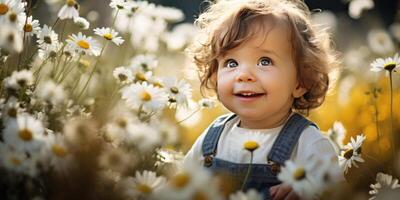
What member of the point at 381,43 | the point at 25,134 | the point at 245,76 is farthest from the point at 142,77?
the point at 381,43

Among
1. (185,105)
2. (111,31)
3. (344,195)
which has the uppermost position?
(111,31)

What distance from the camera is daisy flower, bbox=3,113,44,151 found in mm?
1609

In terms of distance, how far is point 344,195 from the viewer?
1.40 meters

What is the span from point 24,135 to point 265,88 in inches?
38.4

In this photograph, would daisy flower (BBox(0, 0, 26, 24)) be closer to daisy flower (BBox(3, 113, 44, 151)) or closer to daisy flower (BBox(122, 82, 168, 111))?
daisy flower (BBox(122, 82, 168, 111))

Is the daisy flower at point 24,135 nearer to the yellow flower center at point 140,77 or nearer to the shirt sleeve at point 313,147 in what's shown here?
the yellow flower center at point 140,77

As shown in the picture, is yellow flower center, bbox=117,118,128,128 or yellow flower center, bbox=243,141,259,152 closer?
yellow flower center, bbox=117,118,128,128

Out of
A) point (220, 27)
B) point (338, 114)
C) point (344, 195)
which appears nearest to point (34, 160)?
point (344, 195)

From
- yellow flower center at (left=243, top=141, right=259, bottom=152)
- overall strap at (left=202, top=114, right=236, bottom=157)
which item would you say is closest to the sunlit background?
overall strap at (left=202, top=114, right=236, bottom=157)

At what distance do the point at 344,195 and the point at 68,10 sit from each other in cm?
142

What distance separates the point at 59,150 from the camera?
160 centimetres

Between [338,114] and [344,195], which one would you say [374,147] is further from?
[344,195]

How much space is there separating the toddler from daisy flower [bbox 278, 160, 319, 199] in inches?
19.6

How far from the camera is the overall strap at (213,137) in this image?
2.49 metres
